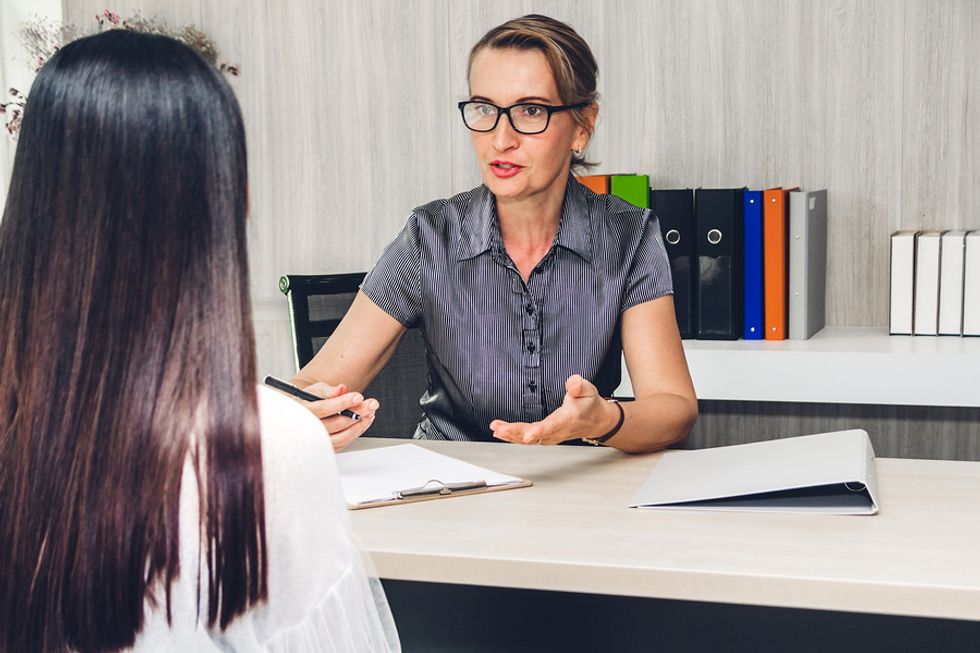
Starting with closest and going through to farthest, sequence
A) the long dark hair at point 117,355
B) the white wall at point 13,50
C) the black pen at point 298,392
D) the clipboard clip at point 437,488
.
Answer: the long dark hair at point 117,355 < the clipboard clip at point 437,488 < the black pen at point 298,392 < the white wall at point 13,50

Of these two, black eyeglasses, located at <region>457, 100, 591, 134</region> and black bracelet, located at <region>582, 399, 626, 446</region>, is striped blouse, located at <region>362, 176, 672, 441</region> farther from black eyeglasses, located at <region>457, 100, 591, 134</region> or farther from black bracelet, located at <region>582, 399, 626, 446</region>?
black bracelet, located at <region>582, 399, 626, 446</region>

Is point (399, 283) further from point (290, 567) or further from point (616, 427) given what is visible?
point (290, 567)

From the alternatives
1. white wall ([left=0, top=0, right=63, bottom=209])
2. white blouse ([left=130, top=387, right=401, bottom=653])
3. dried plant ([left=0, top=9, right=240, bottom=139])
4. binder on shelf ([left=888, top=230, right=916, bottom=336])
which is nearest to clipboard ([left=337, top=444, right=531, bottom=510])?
white blouse ([left=130, top=387, right=401, bottom=653])

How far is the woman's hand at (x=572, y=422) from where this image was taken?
1.40m

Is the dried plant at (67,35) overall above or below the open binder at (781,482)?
above

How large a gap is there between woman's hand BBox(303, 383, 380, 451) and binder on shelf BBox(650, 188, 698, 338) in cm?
130

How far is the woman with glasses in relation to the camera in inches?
71.7

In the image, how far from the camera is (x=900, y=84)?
106 inches

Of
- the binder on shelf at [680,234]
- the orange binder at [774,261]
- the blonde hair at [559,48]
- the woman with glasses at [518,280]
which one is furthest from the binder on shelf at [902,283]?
the blonde hair at [559,48]

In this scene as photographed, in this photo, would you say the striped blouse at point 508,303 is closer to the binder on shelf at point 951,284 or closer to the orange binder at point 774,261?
the orange binder at point 774,261

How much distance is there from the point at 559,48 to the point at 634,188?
92 cm

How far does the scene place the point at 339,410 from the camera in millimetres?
1469

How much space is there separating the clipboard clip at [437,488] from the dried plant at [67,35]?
6.84ft

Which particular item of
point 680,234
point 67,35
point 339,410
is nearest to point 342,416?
point 339,410
